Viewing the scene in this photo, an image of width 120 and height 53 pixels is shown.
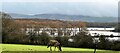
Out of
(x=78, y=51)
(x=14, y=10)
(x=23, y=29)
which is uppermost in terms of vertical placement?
(x=14, y=10)

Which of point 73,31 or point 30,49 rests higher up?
point 73,31

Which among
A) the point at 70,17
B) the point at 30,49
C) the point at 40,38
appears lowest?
the point at 30,49

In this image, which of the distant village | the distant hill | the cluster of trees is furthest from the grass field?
the distant hill

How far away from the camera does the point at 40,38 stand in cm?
401

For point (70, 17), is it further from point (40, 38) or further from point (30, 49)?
point (30, 49)

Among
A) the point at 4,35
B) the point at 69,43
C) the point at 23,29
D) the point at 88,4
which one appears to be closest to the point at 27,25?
the point at 23,29

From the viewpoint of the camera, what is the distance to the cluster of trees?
3.97 metres

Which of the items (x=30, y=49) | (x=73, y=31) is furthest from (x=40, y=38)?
(x=73, y=31)

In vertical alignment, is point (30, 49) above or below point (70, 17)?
below

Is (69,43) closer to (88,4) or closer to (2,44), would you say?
(88,4)

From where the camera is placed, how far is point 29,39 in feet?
13.3

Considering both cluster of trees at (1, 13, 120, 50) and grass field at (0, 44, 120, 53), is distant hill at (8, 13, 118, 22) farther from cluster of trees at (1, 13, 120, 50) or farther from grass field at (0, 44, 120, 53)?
grass field at (0, 44, 120, 53)

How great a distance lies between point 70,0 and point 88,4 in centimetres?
25

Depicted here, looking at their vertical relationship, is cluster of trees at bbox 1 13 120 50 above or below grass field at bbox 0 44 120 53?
above
